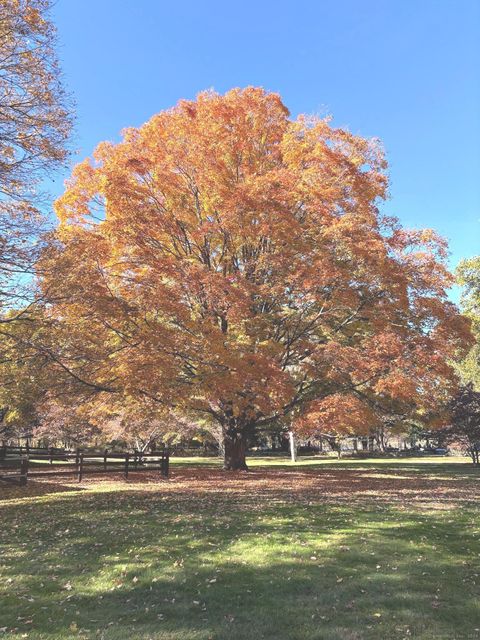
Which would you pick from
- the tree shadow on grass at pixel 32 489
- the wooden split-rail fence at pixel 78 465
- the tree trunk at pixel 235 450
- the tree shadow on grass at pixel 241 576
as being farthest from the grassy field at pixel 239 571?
the tree trunk at pixel 235 450

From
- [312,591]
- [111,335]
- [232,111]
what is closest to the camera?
[312,591]

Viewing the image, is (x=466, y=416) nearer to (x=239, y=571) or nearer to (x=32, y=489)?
(x=32, y=489)

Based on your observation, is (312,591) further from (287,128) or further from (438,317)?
(287,128)

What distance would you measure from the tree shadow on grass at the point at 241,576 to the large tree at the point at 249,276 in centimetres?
636

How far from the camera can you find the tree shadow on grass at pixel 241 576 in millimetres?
4871

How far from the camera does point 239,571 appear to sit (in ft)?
21.5

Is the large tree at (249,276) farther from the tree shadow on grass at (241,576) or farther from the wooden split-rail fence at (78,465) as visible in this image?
the tree shadow on grass at (241,576)

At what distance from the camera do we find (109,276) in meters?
17.4

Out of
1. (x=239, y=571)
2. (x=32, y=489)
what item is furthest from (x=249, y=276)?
(x=239, y=571)

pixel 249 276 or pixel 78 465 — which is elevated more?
pixel 249 276

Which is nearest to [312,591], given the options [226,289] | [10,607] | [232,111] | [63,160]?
[10,607]

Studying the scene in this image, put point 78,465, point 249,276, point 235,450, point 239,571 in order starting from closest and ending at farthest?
point 239,571 → point 78,465 → point 249,276 → point 235,450

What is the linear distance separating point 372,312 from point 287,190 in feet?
19.2

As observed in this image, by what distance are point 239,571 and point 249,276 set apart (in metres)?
15.1
